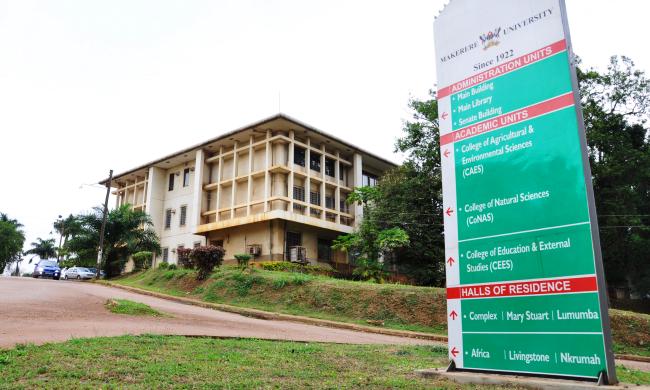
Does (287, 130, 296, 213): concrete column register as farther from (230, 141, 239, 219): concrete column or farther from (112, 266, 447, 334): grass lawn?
(112, 266, 447, 334): grass lawn

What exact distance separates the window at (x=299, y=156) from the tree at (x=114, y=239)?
1160 cm

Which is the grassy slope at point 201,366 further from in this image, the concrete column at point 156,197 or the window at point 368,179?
the concrete column at point 156,197

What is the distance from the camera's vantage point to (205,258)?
2130 cm

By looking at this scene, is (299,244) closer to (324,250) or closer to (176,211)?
(324,250)

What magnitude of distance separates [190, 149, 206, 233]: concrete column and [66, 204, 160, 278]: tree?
3327 millimetres

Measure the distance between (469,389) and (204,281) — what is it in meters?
17.4

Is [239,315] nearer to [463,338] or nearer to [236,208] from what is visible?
→ [463,338]

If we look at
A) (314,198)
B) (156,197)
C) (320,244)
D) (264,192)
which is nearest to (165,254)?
(156,197)

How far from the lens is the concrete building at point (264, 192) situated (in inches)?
1180

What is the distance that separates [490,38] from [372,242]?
802 inches

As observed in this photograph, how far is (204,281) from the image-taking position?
21.2 meters

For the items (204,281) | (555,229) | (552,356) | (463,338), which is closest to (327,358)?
(463,338)

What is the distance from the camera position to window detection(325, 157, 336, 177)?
3447 cm

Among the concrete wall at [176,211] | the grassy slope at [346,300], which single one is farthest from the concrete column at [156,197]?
the grassy slope at [346,300]
